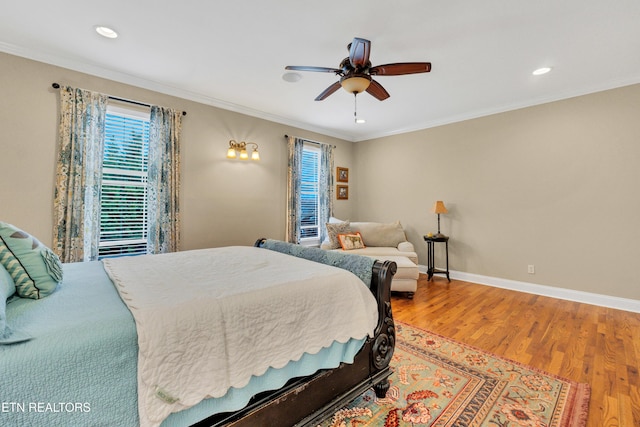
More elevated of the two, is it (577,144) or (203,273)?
(577,144)

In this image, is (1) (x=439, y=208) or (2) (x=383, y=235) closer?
(1) (x=439, y=208)

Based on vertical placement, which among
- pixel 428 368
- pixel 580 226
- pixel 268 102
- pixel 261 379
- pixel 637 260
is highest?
pixel 268 102

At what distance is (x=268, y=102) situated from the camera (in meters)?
3.96

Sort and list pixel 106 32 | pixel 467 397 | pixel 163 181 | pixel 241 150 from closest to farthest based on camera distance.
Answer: pixel 467 397 < pixel 106 32 < pixel 163 181 < pixel 241 150

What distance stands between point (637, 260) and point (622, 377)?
2.07 m

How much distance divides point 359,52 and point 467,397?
2.56 meters

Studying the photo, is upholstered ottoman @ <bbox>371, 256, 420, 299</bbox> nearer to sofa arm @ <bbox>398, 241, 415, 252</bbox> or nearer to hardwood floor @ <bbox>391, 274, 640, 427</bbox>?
hardwood floor @ <bbox>391, 274, 640, 427</bbox>

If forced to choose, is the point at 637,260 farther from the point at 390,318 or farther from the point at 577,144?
the point at 390,318

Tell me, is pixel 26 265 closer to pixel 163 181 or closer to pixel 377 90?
pixel 163 181

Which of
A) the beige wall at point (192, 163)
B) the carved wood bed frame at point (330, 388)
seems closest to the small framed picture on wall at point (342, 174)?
the beige wall at point (192, 163)

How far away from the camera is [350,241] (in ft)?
14.9

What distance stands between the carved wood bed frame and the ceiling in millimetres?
2059

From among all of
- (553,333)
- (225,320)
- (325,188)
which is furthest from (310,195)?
(225,320)

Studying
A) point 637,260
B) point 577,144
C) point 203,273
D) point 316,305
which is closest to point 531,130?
point 577,144
